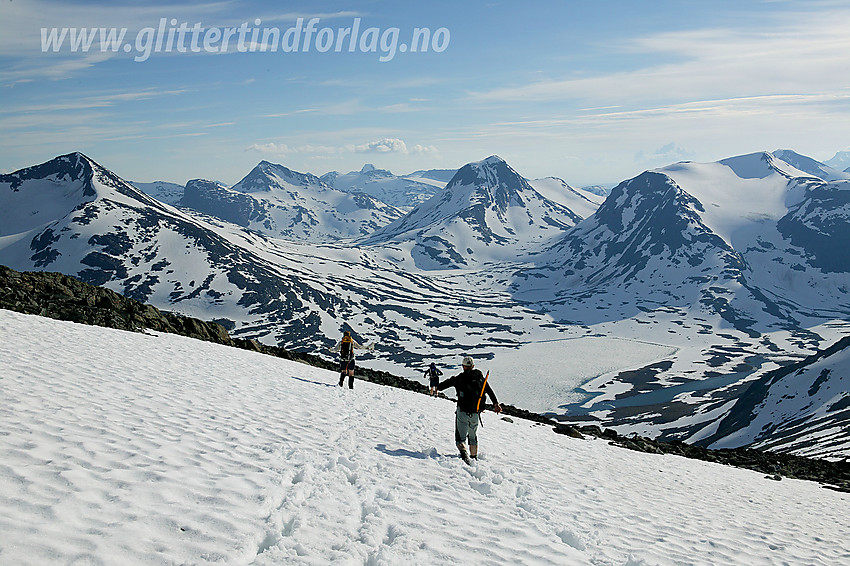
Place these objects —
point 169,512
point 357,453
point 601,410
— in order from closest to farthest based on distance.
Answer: point 169,512 < point 357,453 < point 601,410

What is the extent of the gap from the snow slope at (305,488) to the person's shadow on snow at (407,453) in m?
0.10

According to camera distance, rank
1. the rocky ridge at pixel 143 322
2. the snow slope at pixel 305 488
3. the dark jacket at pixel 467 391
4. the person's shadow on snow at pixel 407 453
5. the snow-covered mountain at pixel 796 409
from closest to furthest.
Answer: the snow slope at pixel 305 488
the person's shadow on snow at pixel 407 453
the dark jacket at pixel 467 391
the rocky ridge at pixel 143 322
the snow-covered mountain at pixel 796 409

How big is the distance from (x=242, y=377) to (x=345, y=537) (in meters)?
15.5

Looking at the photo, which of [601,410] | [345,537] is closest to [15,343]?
[345,537]

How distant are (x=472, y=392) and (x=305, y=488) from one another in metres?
5.85

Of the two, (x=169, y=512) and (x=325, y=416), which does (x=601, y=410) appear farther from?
(x=169, y=512)

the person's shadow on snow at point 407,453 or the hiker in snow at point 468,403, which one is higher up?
the hiker in snow at point 468,403

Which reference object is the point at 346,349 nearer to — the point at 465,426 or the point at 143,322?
the point at 465,426

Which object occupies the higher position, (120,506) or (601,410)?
(120,506)

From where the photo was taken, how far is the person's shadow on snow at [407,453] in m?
14.3

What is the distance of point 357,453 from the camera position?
44.7 feet

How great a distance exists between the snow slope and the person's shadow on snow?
103mm

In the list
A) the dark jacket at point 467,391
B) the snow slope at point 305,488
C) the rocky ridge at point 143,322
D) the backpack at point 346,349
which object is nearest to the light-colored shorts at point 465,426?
the dark jacket at point 467,391

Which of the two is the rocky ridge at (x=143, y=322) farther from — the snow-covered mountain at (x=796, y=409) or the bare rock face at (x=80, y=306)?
the snow-covered mountain at (x=796, y=409)
